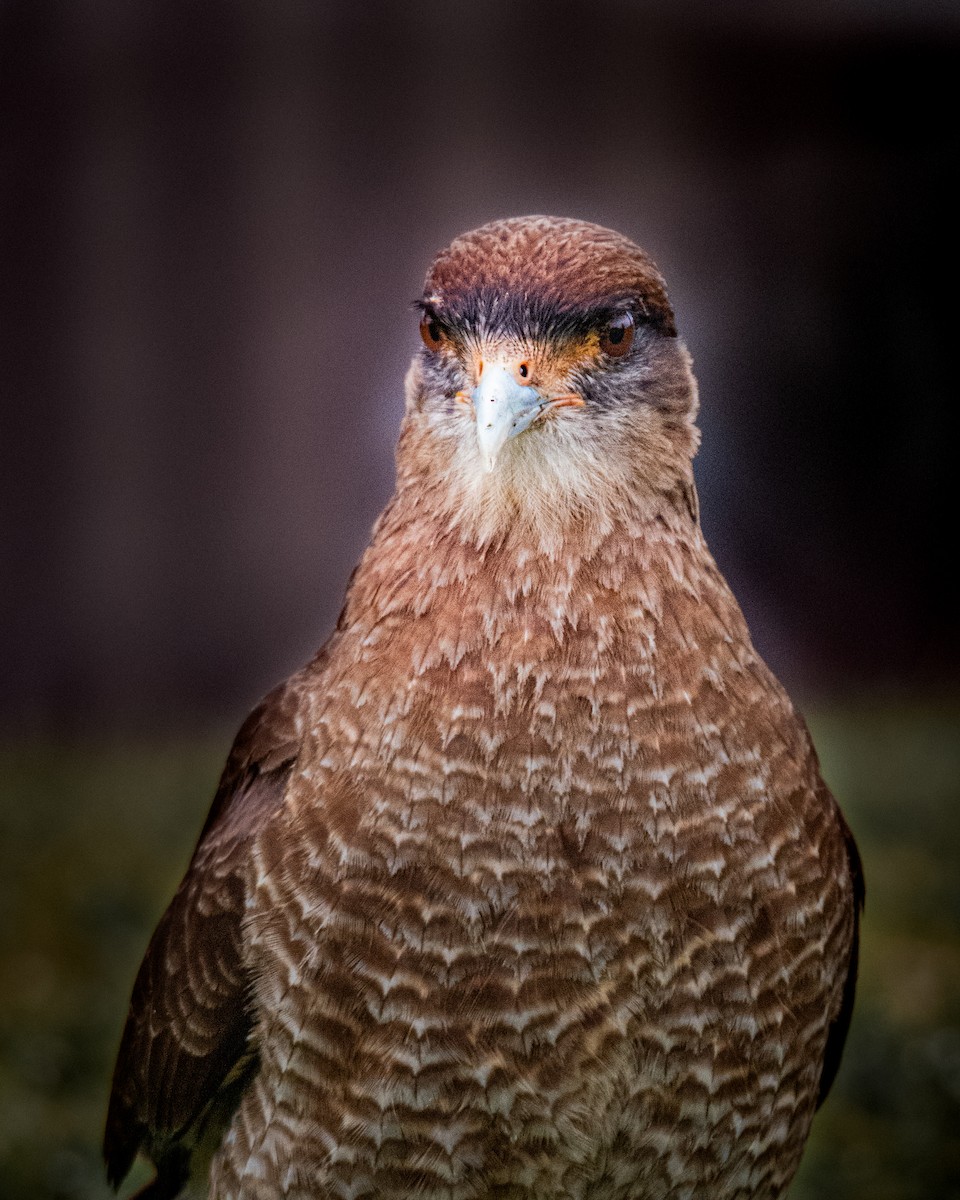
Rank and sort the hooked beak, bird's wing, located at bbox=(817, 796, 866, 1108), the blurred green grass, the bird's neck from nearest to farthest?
the hooked beak → the bird's neck → bird's wing, located at bbox=(817, 796, 866, 1108) → the blurred green grass

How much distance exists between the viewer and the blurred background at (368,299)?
1604mm

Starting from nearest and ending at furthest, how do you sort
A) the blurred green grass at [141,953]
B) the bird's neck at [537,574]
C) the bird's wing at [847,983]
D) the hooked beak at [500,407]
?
the hooked beak at [500,407], the bird's neck at [537,574], the bird's wing at [847,983], the blurred green grass at [141,953]

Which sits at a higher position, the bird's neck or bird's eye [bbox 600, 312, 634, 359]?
bird's eye [bbox 600, 312, 634, 359]

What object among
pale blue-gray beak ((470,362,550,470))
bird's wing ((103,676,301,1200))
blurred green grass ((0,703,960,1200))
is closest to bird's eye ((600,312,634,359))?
pale blue-gray beak ((470,362,550,470))

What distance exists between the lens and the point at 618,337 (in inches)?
52.6

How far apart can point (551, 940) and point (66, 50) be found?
4.44 ft

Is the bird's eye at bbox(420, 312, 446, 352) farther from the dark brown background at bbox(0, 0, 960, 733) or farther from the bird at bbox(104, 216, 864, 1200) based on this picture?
the dark brown background at bbox(0, 0, 960, 733)

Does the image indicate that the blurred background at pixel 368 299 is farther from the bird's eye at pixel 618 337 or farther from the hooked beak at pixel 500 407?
the hooked beak at pixel 500 407

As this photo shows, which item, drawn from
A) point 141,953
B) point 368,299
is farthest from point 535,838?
point 141,953

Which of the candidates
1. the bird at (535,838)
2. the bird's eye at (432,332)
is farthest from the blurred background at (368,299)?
the bird at (535,838)

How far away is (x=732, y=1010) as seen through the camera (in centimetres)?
130

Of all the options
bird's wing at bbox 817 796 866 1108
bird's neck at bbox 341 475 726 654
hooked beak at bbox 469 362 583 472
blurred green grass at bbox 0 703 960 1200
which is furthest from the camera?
blurred green grass at bbox 0 703 960 1200

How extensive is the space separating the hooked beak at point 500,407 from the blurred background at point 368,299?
0.99 feet

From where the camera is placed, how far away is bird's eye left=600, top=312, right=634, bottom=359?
4.35 feet
